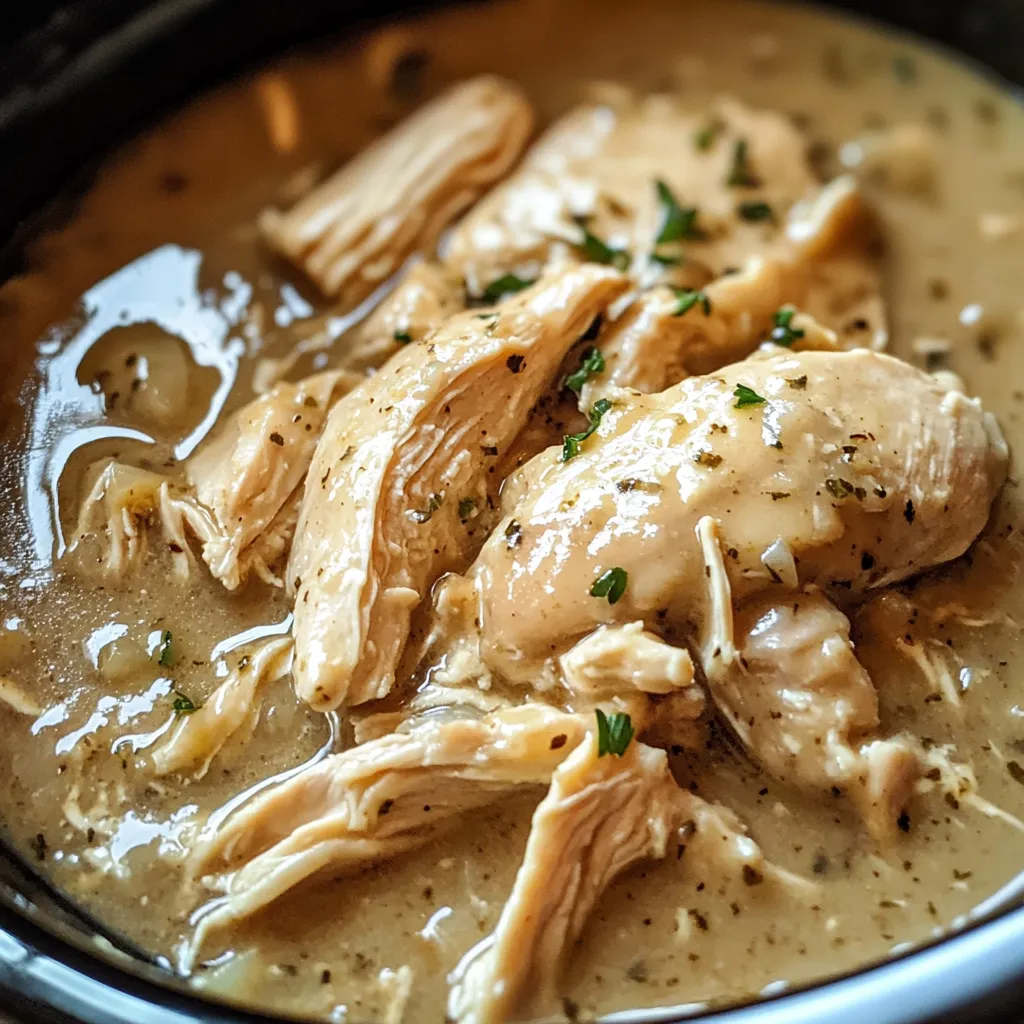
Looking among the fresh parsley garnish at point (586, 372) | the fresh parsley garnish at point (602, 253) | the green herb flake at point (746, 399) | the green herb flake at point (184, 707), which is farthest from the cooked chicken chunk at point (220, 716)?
the fresh parsley garnish at point (602, 253)

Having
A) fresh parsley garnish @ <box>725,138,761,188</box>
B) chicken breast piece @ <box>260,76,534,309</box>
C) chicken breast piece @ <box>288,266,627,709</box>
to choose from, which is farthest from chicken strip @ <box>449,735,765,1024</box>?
fresh parsley garnish @ <box>725,138,761,188</box>

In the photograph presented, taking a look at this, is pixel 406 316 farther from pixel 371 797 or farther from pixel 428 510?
pixel 371 797

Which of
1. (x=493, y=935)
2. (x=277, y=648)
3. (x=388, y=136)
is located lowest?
(x=493, y=935)

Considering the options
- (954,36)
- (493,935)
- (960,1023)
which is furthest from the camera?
(954,36)

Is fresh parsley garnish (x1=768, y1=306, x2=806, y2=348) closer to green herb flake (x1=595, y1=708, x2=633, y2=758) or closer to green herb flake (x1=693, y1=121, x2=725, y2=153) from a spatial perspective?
green herb flake (x1=693, y1=121, x2=725, y2=153)

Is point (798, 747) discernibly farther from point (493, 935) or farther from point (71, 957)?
point (71, 957)

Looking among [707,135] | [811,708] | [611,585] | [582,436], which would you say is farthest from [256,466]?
[707,135]

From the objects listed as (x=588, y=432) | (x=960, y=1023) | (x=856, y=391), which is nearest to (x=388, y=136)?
(x=588, y=432)
